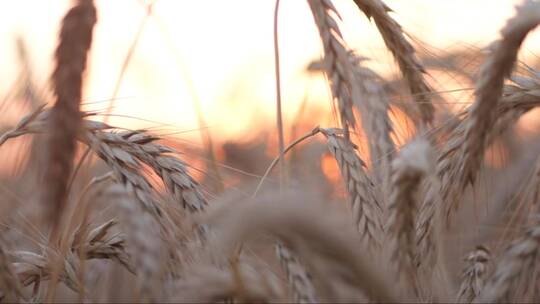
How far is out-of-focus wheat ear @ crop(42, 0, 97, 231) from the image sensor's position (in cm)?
124

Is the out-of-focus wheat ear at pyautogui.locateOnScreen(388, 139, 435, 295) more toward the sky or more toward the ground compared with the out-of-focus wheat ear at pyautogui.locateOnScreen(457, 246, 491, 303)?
more toward the sky

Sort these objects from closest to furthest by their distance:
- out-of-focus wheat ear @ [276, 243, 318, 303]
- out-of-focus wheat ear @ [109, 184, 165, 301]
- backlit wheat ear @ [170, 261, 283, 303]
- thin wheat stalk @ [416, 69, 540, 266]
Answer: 1. out-of-focus wheat ear @ [109, 184, 165, 301]
2. backlit wheat ear @ [170, 261, 283, 303]
3. out-of-focus wheat ear @ [276, 243, 318, 303]
4. thin wheat stalk @ [416, 69, 540, 266]

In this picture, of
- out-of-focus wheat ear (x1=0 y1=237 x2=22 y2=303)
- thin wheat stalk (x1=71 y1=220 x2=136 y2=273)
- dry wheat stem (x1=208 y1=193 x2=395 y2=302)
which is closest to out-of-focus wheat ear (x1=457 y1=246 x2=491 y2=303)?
dry wheat stem (x1=208 y1=193 x2=395 y2=302)

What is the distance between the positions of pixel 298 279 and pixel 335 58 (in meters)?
0.51

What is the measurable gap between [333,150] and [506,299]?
639 millimetres

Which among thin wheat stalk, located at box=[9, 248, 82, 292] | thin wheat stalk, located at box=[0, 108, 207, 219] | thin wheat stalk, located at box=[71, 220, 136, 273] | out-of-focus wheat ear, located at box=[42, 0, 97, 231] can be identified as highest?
out-of-focus wheat ear, located at box=[42, 0, 97, 231]

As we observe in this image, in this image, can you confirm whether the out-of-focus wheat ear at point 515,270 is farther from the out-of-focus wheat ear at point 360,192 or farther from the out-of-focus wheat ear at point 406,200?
the out-of-focus wheat ear at point 360,192

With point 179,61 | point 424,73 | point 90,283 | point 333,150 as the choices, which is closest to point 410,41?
point 424,73

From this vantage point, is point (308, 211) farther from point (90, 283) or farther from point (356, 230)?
point (90, 283)

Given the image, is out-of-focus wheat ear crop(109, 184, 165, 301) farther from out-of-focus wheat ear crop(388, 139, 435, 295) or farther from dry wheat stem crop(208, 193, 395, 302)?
out-of-focus wheat ear crop(388, 139, 435, 295)

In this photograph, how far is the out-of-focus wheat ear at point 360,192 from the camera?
170 centimetres

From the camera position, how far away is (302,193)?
1440 mm

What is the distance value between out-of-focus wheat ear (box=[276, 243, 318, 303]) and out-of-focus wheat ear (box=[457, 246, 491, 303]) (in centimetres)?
37

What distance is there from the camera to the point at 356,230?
1.67m
